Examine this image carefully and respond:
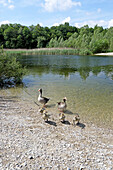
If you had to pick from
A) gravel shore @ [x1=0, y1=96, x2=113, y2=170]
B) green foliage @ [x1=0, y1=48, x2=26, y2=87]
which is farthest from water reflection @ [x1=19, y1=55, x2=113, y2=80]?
gravel shore @ [x1=0, y1=96, x2=113, y2=170]

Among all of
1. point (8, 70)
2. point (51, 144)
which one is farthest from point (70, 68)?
point (51, 144)

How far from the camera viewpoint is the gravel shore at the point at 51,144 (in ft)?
16.4

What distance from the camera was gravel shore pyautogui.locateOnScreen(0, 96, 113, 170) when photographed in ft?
16.4

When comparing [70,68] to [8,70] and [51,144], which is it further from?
[51,144]

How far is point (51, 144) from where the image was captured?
6.18 metres

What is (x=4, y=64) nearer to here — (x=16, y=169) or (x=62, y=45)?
(x=16, y=169)

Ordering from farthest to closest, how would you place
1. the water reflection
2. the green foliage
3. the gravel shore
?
the water reflection
the green foliage
the gravel shore

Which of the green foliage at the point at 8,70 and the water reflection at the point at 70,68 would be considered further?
the water reflection at the point at 70,68

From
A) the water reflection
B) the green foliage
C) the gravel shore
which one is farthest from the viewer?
the water reflection

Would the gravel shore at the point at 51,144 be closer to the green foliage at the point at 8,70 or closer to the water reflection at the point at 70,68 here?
the green foliage at the point at 8,70

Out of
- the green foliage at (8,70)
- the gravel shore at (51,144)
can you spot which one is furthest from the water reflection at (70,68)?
the gravel shore at (51,144)

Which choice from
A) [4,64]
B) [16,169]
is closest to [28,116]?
[16,169]

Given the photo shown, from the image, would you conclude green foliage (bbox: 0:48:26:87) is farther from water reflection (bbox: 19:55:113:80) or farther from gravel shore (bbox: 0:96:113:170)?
gravel shore (bbox: 0:96:113:170)

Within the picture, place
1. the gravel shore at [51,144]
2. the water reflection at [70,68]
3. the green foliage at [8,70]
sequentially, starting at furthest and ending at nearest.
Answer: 1. the water reflection at [70,68]
2. the green foliage at [8,70]
3. the gravel shore at [51,144]
